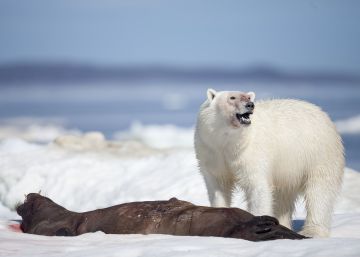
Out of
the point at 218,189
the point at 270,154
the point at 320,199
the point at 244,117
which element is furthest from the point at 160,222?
the point at 320,199

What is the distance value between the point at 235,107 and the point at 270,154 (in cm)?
87

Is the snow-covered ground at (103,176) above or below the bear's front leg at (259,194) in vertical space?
above

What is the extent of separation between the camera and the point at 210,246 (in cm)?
816

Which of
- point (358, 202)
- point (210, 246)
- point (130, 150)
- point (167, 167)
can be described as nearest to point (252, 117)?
point (210, 246)

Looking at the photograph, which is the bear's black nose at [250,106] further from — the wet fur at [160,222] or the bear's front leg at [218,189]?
the wet fur at [160,222]

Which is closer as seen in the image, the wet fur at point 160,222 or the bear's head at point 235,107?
the wet fur at point 160,222

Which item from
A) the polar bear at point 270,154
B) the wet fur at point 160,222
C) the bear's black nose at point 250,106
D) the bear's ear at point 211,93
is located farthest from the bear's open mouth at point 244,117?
the wet fur at point 160,222

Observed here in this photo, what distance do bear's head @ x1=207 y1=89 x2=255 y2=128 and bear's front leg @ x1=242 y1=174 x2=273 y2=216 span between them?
2.57ft

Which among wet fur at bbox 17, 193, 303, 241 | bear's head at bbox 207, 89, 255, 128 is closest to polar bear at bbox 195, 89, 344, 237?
bear's head at bbox 207, 89, 255, 128

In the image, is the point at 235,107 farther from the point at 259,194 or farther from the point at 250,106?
the point at 259,194

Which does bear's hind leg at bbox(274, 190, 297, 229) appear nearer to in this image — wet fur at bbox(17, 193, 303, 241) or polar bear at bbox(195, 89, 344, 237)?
polar bear at bbox(195, 89, 344, 237)

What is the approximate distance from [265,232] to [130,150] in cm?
1343

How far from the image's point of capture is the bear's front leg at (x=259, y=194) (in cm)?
1070

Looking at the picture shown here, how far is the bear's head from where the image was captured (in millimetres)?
10539
